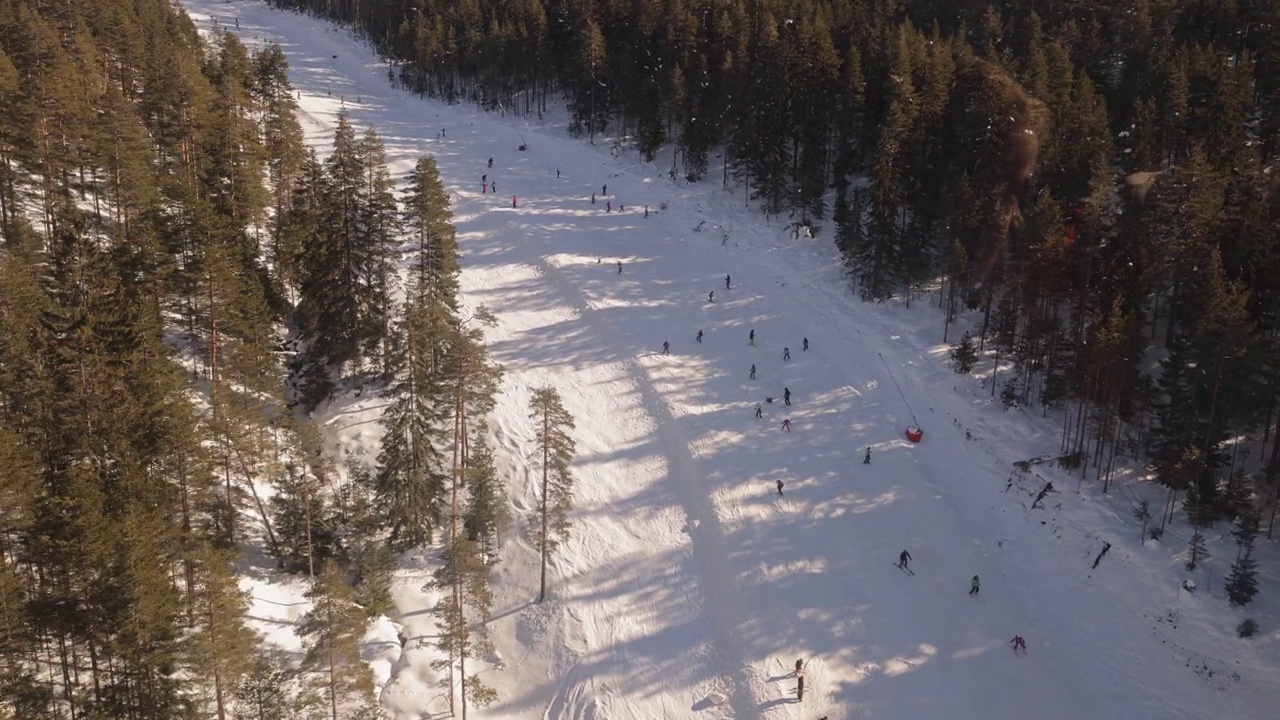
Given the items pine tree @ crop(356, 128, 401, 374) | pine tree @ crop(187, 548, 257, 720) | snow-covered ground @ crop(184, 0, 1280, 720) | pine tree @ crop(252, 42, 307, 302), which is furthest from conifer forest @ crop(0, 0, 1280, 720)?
snow-covered ground @ crop(184, 0, 1280, 720)

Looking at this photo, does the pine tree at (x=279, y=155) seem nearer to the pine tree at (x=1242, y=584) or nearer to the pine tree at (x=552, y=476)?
the pine tree at (x=552, y=476)

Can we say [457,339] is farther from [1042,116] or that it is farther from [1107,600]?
[1042,116]

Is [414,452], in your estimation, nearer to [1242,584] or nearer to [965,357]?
[965,357]

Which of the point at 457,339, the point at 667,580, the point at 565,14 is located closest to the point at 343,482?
the point at 457,339

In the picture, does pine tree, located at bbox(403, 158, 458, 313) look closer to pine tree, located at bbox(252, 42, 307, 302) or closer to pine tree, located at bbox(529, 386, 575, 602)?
pine tree, located at bbox(252, 42, 307, 302)

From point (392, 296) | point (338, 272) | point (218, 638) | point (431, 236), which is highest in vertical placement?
point (431, 236)

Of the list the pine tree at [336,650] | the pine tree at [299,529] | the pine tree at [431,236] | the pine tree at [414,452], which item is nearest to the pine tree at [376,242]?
the pine tree at [431,236]

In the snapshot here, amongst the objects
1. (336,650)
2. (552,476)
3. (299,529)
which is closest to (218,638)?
(336,650)
